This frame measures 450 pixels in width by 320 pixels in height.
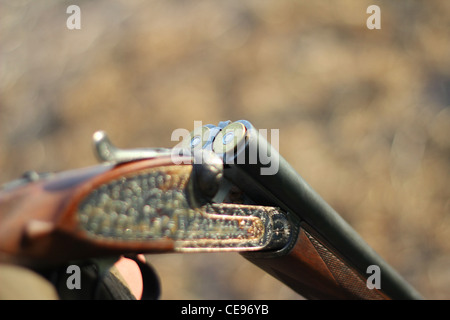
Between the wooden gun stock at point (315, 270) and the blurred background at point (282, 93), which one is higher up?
the blurred background at point (282, 93)

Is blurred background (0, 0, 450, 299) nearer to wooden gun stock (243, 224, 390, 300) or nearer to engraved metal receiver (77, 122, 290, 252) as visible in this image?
wooden gun stock (243, 224, 390, 300)

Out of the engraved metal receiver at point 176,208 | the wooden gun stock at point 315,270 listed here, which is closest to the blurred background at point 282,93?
the wooden gun stock at point 315,270

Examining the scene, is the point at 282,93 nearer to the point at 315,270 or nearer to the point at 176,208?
the point at 315,270

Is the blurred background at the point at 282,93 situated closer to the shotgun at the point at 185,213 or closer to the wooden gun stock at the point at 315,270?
the wooden gun stock at the point at 315,270

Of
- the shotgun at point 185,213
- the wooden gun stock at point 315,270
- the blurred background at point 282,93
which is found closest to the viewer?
the shotgun at point 185,213

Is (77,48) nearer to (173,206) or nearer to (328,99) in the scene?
(328,99)

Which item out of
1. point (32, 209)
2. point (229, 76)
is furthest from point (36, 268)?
point (229, 76)

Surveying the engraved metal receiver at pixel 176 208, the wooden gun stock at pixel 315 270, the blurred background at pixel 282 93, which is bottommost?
the wooden gun stock at pixel 315 270

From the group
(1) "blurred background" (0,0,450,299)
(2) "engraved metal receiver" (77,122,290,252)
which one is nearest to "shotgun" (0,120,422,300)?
(2) "engraved metal receiver" (77,122,290,252)
